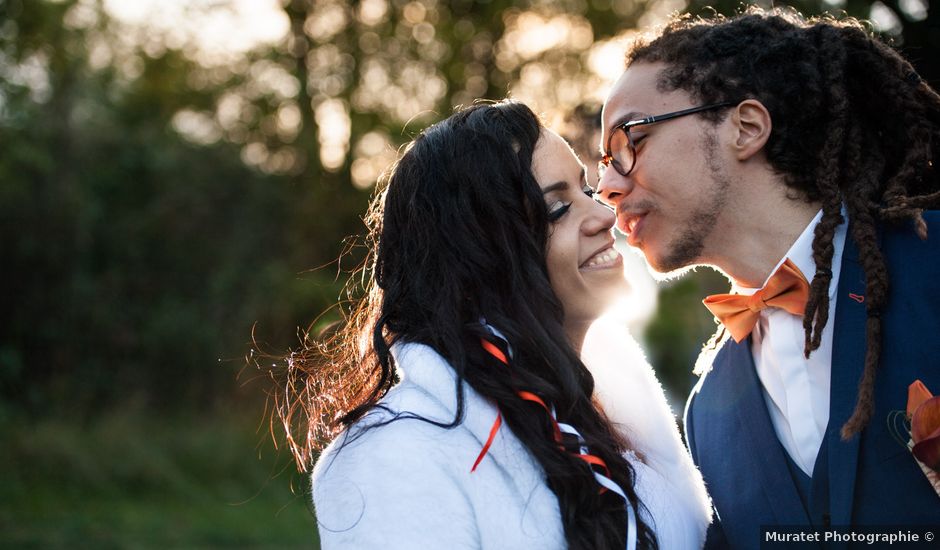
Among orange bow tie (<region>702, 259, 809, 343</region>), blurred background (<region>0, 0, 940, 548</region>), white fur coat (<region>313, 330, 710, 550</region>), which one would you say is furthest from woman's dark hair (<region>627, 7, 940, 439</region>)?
blurred background (<region>0, 0, 940, 548</region>)

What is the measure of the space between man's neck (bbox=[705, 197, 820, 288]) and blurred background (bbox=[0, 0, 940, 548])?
9.70 feet

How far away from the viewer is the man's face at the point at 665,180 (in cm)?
320

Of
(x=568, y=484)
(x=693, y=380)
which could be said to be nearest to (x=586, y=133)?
(x=568, y=484)

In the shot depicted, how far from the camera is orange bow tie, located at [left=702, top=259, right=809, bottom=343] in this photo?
113 inches

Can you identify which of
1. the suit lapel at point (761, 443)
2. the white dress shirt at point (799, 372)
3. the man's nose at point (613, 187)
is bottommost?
the suit lapel at point (761, 443)

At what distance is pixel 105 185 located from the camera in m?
11.5

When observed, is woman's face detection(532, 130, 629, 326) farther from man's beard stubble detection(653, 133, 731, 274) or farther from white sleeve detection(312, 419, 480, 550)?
white sleeve detection(312, 419, 480, 550)

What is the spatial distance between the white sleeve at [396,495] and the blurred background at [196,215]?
4.02m

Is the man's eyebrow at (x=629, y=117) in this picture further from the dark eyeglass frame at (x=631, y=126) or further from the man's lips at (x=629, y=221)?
the man's lips at (x=629, y=221)

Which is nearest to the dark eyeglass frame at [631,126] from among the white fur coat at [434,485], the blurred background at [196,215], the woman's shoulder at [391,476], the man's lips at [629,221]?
the man's lips at [629,221]

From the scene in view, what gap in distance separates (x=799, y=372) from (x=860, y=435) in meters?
0.33

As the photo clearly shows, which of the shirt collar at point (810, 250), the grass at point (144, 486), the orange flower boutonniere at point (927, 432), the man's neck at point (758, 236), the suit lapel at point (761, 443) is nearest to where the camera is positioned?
the orange flower boutonniere at point (927, 432)

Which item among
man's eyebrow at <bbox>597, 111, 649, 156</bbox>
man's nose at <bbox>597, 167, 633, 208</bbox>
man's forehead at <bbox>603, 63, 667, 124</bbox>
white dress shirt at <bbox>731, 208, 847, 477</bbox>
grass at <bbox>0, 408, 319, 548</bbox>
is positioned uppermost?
man's forehead at <bbox>603, 63, 667, 124</bbox>

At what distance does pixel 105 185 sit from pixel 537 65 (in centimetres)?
614
